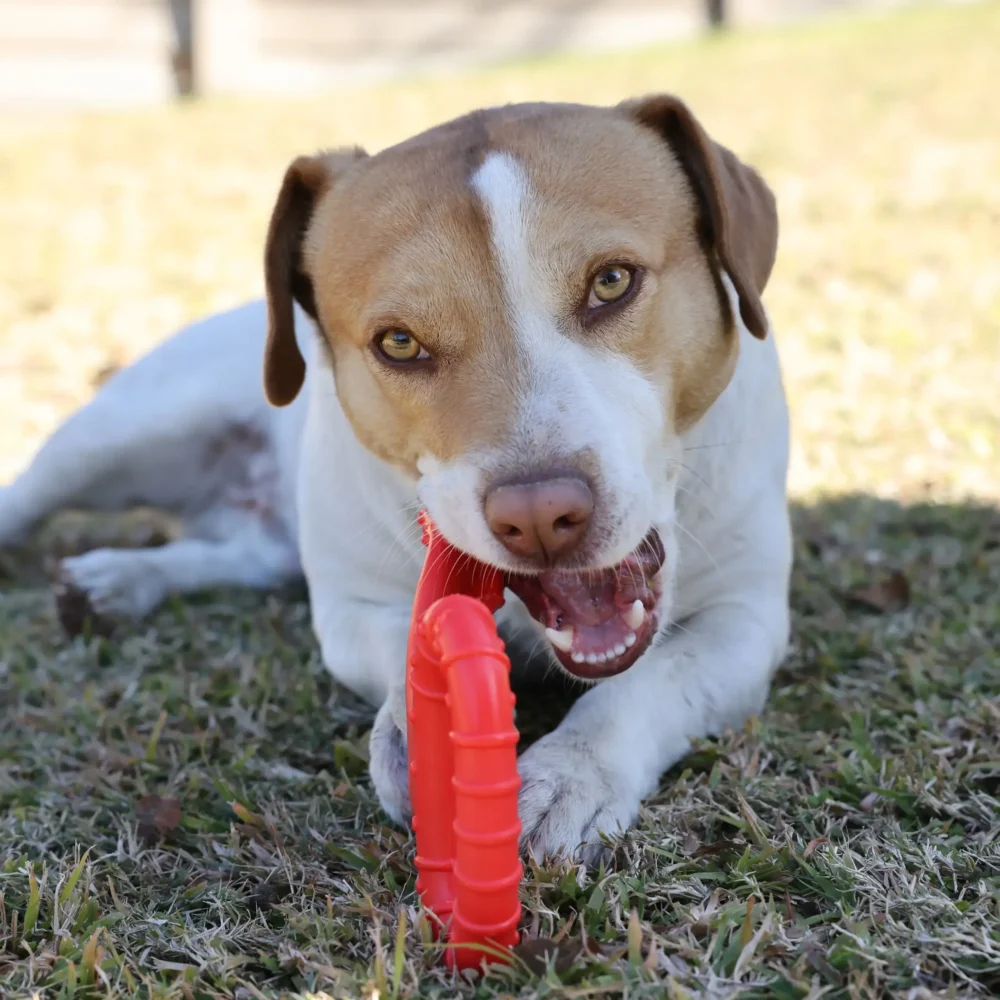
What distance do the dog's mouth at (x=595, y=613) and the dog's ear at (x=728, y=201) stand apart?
0.75 m

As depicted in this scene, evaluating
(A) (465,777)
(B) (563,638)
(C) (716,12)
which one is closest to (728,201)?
(B) (563,638)

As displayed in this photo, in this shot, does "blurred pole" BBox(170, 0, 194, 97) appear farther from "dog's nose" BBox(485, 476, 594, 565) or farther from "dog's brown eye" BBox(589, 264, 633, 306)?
"dog's nose" BBox(485, 476, 594, 565)

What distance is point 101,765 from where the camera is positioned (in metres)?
3.32

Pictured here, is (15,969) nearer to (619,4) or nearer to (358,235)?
(358,235)

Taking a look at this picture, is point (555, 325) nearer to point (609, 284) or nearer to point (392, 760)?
point (609, 284)

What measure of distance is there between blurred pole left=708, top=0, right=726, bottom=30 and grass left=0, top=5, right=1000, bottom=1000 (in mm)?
18133

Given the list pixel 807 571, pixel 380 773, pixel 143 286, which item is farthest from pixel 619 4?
pixel 380 773

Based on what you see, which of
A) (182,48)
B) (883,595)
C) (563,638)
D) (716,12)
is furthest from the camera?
(716,12)

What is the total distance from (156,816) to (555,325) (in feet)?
4.66

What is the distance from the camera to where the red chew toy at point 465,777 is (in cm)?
216

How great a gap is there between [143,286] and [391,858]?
6.93 metres

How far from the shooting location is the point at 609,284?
9.75ft

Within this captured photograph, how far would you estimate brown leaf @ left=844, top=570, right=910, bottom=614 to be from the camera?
163 inches

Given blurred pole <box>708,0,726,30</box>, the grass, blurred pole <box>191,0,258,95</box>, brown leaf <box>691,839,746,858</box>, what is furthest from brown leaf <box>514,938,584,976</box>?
blurred pole <box>708,0,726,30</box>
